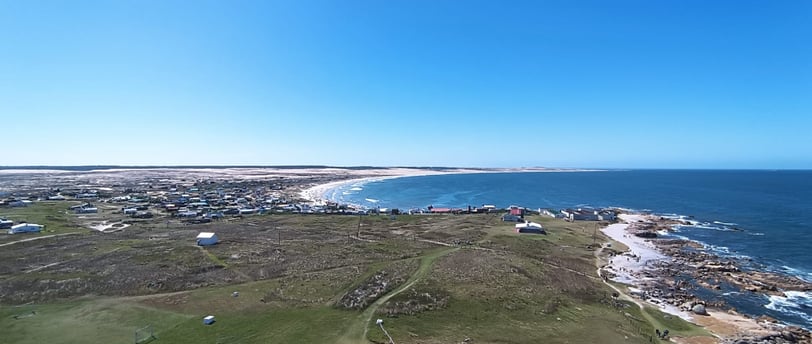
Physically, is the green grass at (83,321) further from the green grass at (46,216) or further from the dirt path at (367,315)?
the green grass at (46,216)

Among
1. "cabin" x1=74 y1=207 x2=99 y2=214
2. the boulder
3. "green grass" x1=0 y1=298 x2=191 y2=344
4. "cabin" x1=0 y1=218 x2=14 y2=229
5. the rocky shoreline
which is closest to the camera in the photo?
"green grass" x1=0 y1=298 x2=191 y2=344

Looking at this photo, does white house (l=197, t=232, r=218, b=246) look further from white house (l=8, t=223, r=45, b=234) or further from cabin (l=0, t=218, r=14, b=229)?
cabin (l=0, t=218, r=14, b=229)

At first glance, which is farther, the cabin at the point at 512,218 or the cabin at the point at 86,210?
the cabin at the point at 86,210

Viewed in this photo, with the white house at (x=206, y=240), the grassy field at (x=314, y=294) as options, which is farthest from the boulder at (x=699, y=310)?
the white house at (x=206, y=240)

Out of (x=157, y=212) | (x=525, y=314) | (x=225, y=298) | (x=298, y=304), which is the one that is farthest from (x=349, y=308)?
(x=157, y=212)

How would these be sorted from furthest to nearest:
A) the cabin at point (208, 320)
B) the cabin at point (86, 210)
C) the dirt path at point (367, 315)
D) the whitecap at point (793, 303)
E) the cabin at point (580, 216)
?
the cabin at point (580, 216)
the cabin at point (86, 210)
the whitecap at point (793, 303)
the cabin at point (208, 320)
the dirt path at point (367, 315)

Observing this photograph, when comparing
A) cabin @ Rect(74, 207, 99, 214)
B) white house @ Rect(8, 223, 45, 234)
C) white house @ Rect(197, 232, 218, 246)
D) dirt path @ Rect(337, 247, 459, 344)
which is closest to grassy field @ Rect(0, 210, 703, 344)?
dirt path @ Rect(337, 247, 459, 344)
